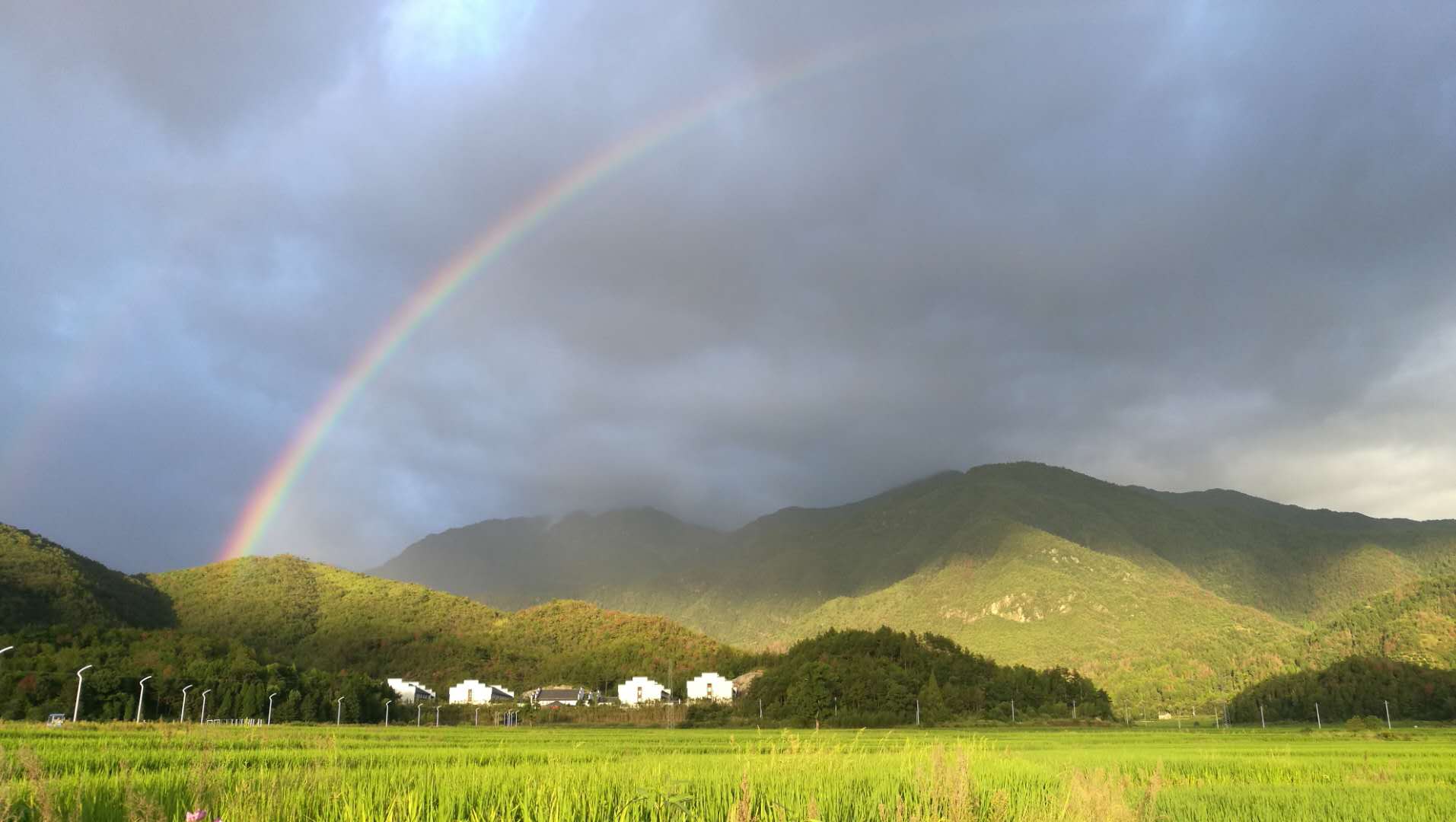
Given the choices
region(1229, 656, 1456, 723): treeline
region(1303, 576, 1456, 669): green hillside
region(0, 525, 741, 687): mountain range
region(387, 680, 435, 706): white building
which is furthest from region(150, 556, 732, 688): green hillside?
region(1303, 576, 1456, 669): green hillside

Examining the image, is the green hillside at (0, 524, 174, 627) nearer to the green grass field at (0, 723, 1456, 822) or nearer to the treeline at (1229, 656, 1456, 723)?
the green grass field at (0, 723, 1456, 822)

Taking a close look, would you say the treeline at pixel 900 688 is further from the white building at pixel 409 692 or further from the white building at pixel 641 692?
the white building at pixel 409 692

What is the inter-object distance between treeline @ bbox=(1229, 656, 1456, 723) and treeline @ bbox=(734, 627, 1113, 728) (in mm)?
20533

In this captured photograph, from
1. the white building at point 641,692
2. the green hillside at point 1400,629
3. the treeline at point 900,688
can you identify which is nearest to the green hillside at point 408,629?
the white building at point 641,692

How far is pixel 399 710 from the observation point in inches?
3418

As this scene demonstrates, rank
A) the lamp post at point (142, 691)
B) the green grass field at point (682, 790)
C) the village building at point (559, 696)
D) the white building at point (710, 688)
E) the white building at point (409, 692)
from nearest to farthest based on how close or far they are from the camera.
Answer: the green grass field at point (682, 790) < the lamp post at point (142, 691) < the white building at point (710, 688) < the white building at point (409, 692) < the village building at point (559, 696)

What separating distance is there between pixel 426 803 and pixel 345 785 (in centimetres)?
93

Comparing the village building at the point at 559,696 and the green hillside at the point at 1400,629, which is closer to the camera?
the village building at the point at 559,696

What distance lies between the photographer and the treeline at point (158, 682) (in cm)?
6769

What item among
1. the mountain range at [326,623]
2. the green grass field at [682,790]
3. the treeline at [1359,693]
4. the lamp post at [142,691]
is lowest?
the treeline at [1359,693]

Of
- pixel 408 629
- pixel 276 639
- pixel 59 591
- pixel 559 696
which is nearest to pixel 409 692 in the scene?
pixel 559 696

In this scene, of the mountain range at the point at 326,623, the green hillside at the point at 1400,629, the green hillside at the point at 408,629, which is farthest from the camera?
the green hillside at the point at 408,629

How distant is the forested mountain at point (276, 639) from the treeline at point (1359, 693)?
6575cm

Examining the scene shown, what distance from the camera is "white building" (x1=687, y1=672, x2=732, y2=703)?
9819cm
